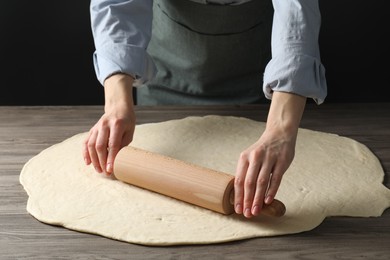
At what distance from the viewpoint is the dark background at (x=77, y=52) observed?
2316 millimetres

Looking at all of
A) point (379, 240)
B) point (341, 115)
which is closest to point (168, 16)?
point (341, 115)

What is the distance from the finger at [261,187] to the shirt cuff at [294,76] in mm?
205

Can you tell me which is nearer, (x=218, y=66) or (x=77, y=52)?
(x=218, y=66)

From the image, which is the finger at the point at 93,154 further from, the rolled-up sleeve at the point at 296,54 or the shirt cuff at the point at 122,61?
the rolled-up sleeve at the point at 296,54

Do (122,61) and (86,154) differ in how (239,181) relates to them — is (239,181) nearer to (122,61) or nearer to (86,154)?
(86,154)

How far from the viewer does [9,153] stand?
156 centimetres

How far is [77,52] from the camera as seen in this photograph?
238cm

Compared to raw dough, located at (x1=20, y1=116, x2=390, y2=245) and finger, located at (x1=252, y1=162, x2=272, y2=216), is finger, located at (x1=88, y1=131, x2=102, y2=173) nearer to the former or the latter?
raw dough, located at (x1=20, y1=116, x2=390, y2=245)

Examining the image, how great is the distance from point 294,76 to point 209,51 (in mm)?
480

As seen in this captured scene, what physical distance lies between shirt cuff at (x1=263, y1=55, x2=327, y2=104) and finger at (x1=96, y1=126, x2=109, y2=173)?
1.06ft

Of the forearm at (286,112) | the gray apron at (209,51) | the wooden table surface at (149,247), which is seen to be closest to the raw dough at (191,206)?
the wooden table surface at (149,247)

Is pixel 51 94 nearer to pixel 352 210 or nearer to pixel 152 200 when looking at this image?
pixel 152 200

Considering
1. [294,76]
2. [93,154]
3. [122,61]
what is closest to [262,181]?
[294,76]

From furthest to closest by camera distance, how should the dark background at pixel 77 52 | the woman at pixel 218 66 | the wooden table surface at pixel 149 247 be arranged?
1. the dark background at pixel 77 52
2. the woman at pixel 218 66
3. the wooden table surface at pixel 149 247
